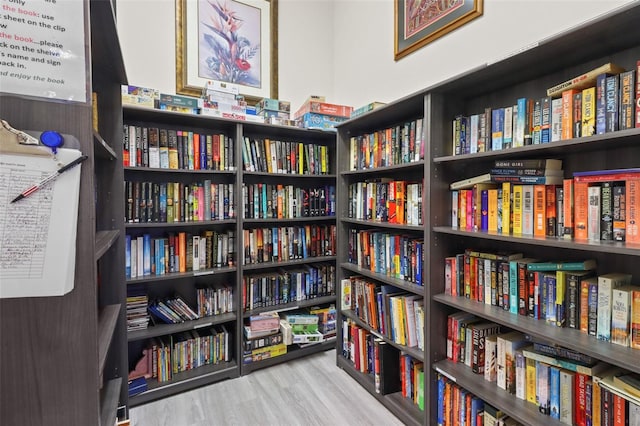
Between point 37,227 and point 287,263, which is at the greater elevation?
point 37,227

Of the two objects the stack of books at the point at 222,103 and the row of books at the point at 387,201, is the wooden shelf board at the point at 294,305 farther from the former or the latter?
the stack of books at the point at 222,103

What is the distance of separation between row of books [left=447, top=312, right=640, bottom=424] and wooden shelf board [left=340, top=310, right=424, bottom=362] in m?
0.20

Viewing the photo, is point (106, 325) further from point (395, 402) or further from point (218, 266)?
point (395, 402)

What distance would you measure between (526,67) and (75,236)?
1.77m

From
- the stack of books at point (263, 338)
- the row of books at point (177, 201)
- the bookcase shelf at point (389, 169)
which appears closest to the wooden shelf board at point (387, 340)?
the stack of books at point (263, 338)

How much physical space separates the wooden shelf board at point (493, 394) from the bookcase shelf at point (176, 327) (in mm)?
1506

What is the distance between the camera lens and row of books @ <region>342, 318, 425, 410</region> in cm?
192

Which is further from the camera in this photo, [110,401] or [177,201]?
[177,201]

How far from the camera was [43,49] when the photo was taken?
2.59 feet

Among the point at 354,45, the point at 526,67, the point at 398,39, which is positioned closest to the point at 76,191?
the point at 526,67

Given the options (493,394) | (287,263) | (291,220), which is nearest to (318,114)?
(291,220)

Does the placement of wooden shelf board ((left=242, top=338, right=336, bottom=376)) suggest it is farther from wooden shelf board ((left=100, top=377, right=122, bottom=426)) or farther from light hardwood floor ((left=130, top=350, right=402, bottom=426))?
wooden shelf board ((left=100, top=377, right=122, bottom=426))

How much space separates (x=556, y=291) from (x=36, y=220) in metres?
1.75

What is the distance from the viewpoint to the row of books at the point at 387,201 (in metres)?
1.89
